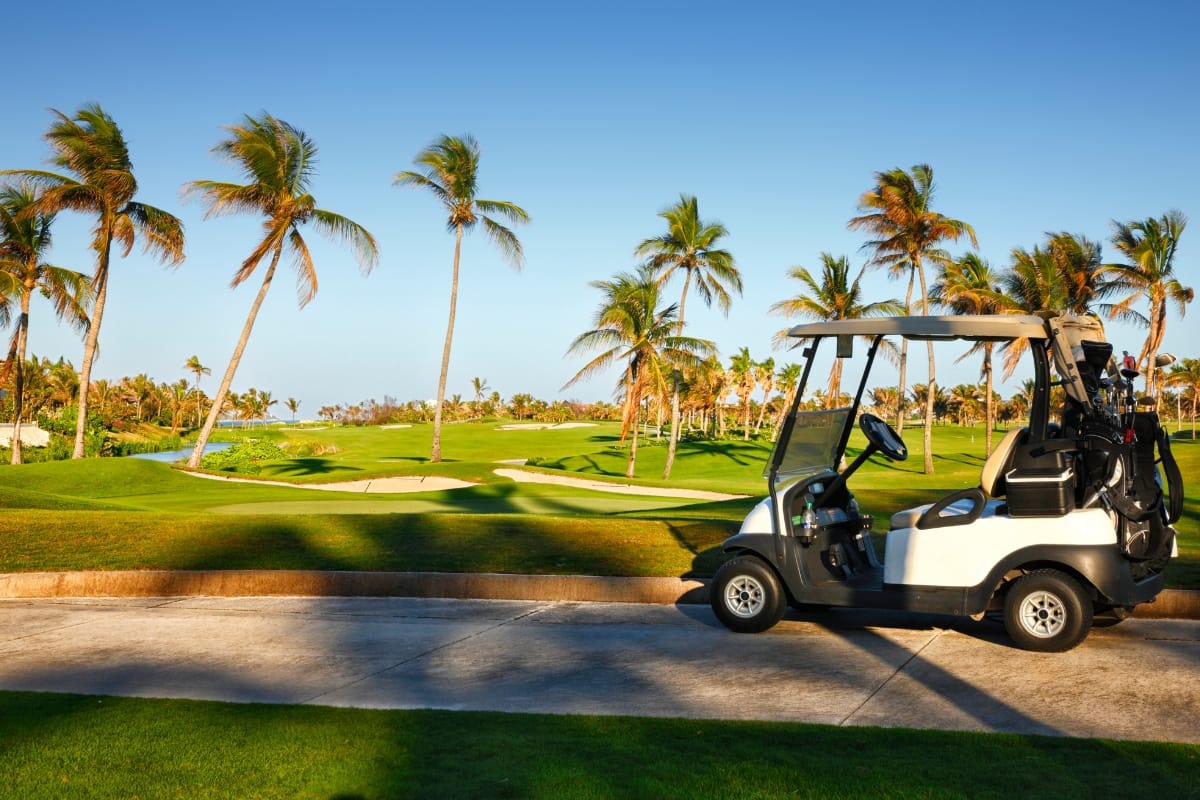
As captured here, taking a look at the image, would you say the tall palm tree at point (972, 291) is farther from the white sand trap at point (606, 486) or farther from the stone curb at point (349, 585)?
the stone curb at point (349, 585)

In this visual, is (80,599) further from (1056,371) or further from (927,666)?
→ (1056,371)

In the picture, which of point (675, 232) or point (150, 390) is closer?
point (675, 232)

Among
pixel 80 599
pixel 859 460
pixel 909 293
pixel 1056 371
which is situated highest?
pixel 909 293

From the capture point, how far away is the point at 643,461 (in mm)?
54000

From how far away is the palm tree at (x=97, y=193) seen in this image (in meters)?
33.9

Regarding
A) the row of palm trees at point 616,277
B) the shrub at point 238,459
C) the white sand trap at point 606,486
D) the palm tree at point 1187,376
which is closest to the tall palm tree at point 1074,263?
the row of palm trees at point 616,277

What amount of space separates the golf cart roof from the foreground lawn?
3221 millimetres

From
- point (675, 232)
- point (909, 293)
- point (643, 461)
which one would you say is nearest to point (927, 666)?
point (675, 232)

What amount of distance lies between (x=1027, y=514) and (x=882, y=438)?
1.12m

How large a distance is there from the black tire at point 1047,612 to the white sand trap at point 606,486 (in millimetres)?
20538

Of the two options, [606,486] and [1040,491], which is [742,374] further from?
[1040,491]

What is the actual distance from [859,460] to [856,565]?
2.86 feet

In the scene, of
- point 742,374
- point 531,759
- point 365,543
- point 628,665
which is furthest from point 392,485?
point 742,374

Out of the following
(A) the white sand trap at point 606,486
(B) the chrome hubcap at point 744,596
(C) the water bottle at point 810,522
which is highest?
(C) the water bottle at point 810,522
